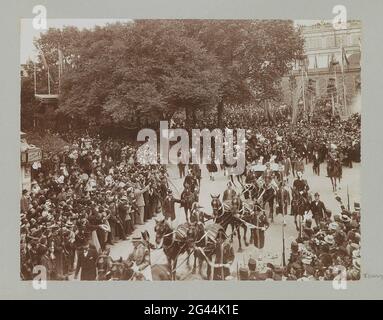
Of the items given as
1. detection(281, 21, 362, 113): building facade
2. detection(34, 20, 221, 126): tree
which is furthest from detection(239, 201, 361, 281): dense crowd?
detection(34, 20, 221, 126): tree

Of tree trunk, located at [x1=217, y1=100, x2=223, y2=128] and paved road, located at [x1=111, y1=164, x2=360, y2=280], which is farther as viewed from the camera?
tree trunk, located at [x1=217, y1=100, x2=223, y2=128]

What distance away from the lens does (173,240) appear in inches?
285

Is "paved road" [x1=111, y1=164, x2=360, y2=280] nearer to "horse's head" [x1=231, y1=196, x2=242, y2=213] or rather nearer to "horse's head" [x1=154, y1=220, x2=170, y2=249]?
"horse's head" [x1=154, y1=220, x2=170, y2=249]

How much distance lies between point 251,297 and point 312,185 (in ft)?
6.09

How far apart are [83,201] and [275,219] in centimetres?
282

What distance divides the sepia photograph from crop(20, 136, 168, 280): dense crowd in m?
0.02

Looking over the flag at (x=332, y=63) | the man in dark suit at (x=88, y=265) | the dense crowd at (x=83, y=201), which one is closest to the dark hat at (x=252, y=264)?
Answer: the dense crowd at (x=83, y=201)

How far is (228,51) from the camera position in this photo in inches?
291

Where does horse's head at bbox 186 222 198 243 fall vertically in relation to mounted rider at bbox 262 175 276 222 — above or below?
below

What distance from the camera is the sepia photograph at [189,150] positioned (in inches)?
284

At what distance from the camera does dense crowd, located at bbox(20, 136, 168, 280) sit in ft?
23.7

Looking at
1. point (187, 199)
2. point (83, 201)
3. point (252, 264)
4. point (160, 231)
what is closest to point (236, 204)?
point (187, 199)

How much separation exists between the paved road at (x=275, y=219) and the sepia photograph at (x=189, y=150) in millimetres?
15
